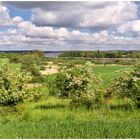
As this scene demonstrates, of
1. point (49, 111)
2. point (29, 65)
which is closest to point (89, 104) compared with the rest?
point (49, 111)

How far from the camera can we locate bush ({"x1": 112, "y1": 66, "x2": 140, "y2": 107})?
13641 mm

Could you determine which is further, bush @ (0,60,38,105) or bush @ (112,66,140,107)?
bush @ (112,66,140,107)

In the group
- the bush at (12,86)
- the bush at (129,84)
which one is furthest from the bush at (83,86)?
the bush at (12,86)

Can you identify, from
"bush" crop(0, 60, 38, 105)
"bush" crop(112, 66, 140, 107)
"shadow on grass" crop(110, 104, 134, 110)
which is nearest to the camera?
"bush" crop(0, 60, 38, 105)

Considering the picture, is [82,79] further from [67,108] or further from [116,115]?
[116,115]

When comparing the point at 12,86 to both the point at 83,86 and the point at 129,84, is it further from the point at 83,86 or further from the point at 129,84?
the point at 129,84

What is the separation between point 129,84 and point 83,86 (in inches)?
73.3

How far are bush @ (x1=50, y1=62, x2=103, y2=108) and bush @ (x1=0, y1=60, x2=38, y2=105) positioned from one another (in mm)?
1746

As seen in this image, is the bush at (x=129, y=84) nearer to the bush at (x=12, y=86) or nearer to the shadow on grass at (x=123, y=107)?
the shadow on grass at (x=123, y=107)

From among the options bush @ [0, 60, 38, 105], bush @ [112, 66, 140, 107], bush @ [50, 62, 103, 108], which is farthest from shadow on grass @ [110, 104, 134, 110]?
bush @ [0, 60, 38, 105]

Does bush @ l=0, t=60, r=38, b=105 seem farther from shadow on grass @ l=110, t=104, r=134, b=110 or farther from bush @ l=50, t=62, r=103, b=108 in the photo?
shadow on grass @ l=110, t=104, r=134, b=110

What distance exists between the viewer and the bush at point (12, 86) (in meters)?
13.1

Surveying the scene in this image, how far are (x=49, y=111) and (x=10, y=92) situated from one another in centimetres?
163

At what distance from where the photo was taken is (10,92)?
520 inches
